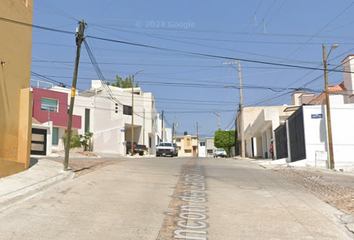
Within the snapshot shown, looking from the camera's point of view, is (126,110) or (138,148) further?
(126,110)

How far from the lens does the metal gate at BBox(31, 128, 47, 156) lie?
25.0 meters

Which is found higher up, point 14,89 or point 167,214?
point 14,89

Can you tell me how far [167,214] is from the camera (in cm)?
743

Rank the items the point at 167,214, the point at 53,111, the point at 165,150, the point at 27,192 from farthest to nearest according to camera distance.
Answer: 1. the point at 165,150
2. the point at 53,111
3. the point at 27,192
4. the point at 167,214

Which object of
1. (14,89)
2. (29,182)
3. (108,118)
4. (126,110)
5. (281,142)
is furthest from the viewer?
(126,110)

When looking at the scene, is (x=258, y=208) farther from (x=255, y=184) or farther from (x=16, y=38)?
(x=16, y=38)

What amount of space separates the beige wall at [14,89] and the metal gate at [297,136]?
54.7ft

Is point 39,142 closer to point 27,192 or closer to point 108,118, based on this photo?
point 27,192

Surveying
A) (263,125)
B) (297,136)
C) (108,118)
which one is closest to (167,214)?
(297,136)

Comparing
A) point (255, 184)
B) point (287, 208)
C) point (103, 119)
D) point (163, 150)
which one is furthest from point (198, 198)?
point (103, 119)

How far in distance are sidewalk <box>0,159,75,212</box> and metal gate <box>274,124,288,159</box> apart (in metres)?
18.2

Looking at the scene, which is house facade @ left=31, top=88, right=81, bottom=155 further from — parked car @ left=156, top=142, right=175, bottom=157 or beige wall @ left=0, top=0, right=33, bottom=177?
beige wall @ left=0, top=0, right=33, bottom=177

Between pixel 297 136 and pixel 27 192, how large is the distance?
1904 cm

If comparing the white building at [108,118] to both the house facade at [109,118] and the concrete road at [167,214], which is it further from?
the concrete road at [167,214]
